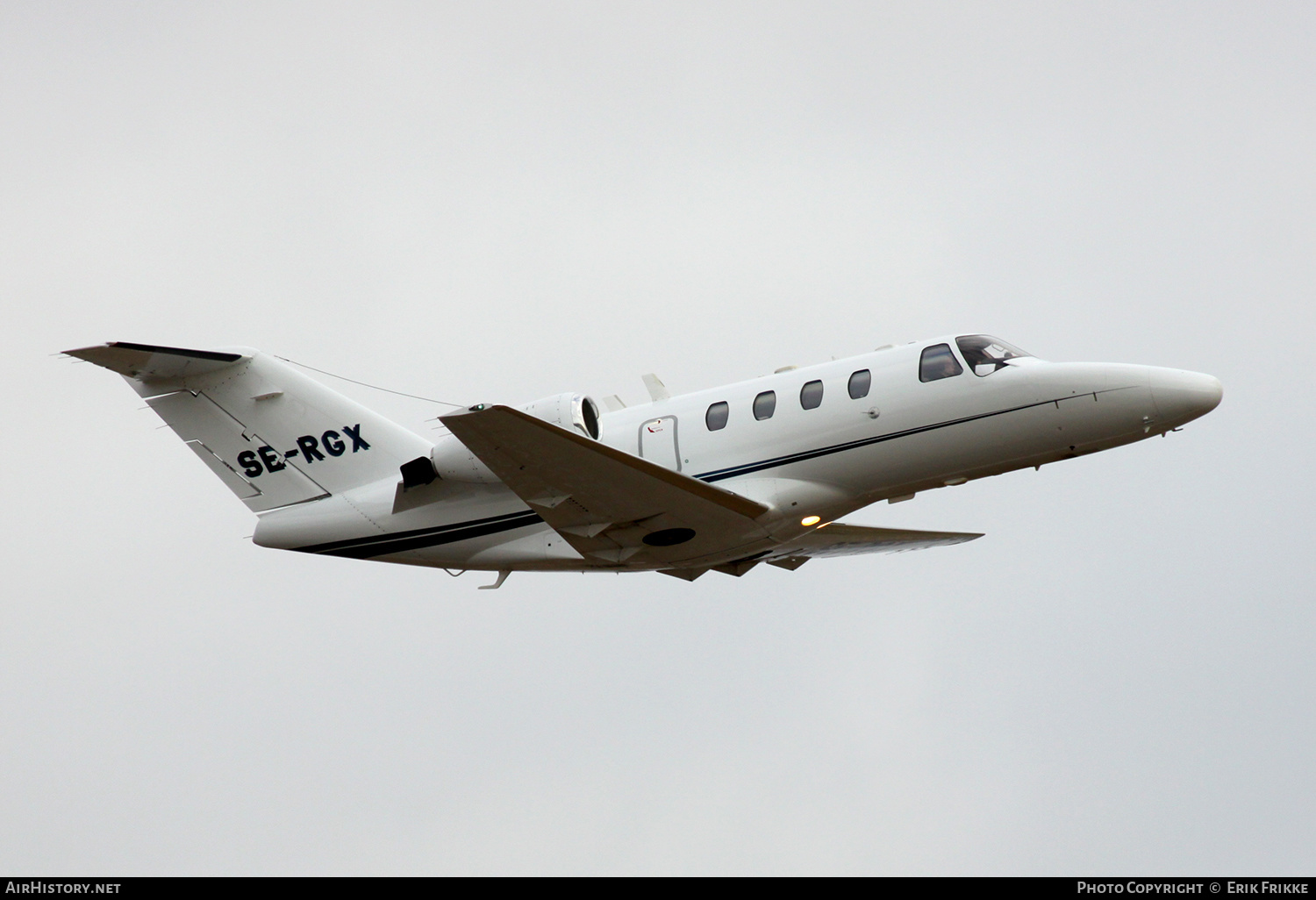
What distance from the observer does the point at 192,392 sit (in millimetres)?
20000

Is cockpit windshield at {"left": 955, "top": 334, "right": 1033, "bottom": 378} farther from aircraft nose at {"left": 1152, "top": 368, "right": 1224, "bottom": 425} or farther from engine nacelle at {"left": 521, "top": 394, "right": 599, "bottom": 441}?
engine nacelle at {"left": 521, "top": 394, "right": 599, "bottom": 441}

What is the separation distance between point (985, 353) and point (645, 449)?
4.82 m

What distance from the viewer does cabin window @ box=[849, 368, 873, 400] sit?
1792cm

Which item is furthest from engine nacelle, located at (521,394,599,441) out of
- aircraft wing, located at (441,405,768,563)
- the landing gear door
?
the landing gear door

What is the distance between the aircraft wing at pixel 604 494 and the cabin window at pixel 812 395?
160 centimetres

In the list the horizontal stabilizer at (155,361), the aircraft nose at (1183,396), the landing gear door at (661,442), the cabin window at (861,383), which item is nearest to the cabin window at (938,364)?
the cabin window at (861,383)

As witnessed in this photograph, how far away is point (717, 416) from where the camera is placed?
1861 cm

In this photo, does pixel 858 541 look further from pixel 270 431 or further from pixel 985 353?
pixel 270 431

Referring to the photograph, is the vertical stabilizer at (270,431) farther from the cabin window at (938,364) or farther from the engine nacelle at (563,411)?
the cabin window at (938,364)

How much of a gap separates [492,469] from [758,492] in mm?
3638

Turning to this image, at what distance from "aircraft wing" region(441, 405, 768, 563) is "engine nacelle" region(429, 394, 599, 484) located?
516mm

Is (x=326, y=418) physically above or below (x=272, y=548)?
above
